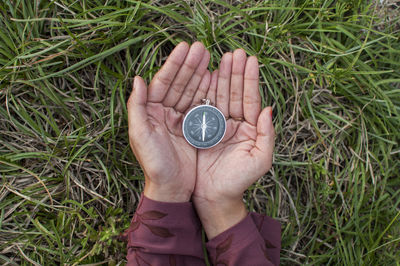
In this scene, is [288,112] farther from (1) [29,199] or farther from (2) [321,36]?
(1) [29,199]

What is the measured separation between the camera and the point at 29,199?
283cm

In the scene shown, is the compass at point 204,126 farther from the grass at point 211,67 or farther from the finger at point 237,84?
the grass at point 211,67

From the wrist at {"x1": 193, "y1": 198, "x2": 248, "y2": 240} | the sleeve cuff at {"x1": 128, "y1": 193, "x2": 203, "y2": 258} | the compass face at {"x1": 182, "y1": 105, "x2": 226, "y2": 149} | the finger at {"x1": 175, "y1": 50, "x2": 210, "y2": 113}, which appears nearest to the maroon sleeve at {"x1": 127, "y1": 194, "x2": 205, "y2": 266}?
the sleeve cuff at {"x1": 128, "y1": 193, "x2": 203, "y2": 258}

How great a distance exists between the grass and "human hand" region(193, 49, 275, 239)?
0.54 metres

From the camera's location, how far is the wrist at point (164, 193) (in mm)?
2375

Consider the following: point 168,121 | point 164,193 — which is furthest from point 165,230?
point 168,121

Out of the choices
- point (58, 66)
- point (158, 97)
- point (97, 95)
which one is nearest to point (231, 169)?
point (158, 97)

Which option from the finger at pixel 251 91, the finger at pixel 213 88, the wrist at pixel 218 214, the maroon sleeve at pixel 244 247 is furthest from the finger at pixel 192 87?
the maroon sleeve at pixel 244 247

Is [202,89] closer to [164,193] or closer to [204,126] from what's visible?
[204,126]

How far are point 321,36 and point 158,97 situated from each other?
5.70 ft

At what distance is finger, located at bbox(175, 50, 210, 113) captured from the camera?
257 cm

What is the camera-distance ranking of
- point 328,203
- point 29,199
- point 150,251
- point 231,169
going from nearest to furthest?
point 150,251 < point 231,169 < point 29,199 < point 328,203

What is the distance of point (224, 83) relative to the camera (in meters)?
2.65

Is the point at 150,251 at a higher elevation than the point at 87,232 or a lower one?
higher
